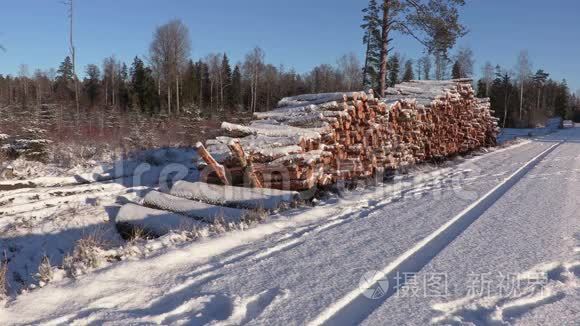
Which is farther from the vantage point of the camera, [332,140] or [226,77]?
[226,77]

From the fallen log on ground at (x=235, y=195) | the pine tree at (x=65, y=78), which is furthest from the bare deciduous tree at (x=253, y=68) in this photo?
the fallen log on ground at (x=235, y=195)

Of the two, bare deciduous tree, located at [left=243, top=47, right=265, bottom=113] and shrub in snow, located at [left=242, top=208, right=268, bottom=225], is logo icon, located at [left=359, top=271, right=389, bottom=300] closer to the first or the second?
shrub in snow, located at [left=242, top=208, right=268, bottom=225]

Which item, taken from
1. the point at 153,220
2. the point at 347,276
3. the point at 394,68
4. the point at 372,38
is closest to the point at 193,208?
the point at 153,220

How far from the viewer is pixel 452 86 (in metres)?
17.0

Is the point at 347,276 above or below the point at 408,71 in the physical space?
below

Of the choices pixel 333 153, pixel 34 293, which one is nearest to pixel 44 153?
pixel 333 153

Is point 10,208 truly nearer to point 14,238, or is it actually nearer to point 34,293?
point 14,238

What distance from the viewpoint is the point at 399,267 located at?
145 inches

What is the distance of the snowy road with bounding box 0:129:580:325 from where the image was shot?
9.35 ft

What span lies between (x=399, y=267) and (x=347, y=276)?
505 mm

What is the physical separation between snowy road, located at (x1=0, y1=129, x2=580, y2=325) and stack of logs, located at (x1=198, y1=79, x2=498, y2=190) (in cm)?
208

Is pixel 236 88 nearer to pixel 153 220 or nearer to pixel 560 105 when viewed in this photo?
pixel 153 220

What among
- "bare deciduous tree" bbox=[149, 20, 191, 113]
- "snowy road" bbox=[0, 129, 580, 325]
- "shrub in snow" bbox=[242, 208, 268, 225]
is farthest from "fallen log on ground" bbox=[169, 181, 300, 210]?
"bare deciduous tree" bbox=[149, 20, 191, 113]

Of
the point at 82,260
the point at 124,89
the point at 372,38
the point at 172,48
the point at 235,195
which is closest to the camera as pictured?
the point at 82,260
